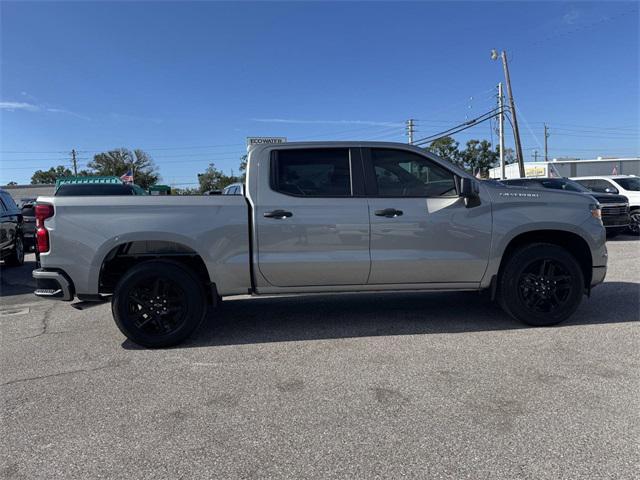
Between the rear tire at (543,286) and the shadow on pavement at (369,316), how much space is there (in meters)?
0.20

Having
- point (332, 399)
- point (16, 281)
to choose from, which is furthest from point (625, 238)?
point (16, 281)

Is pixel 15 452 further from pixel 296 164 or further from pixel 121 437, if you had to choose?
pixel 296 164

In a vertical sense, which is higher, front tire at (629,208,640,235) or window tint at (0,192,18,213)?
window tint at (0,192,18,213)

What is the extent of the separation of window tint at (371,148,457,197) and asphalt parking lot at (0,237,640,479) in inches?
57.1

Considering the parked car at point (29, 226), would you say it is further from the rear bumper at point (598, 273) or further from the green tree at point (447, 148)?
the green tree at point (447, 148)

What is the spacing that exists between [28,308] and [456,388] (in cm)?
607

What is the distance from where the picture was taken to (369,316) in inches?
220

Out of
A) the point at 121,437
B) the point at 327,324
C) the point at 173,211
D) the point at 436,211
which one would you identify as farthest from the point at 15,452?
the point at 436,211

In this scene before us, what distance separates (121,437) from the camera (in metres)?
2.98

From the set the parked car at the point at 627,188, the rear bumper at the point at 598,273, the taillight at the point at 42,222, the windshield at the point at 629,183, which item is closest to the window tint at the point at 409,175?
the rear bumper at the point at 598,273

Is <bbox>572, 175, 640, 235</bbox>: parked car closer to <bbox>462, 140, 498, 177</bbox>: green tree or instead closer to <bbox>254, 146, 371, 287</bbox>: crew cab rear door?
<bbox>254, 146, 371, 287</bbox>: crew cab rear door

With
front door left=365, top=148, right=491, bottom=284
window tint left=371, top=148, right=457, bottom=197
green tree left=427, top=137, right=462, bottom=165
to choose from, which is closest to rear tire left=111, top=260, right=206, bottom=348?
front door left=365, top=148, right=491, bottom=284

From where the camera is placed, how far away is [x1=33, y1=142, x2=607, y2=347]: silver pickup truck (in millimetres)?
4527

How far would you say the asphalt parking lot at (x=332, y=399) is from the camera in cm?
268
